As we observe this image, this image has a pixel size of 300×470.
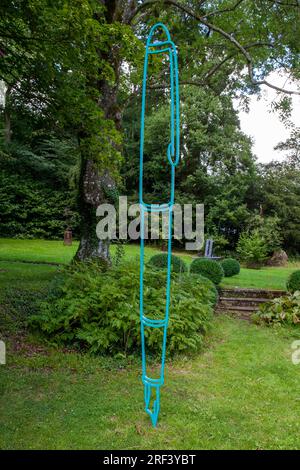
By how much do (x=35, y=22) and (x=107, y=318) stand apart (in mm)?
3540

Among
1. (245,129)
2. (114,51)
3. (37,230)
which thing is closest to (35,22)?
(114,51)

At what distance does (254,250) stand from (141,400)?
44.0 feet

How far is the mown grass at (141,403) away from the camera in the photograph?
10.1 feet

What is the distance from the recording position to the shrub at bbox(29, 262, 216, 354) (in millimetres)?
4891

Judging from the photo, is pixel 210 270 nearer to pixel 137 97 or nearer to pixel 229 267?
pixel 229 267


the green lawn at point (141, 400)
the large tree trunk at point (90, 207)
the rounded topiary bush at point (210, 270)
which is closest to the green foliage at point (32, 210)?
the large tree trunk at point (90, 207)

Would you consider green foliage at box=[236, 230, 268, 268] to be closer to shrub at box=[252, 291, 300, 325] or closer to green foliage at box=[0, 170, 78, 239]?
green foliage at box=[0, 170, 78, 239]

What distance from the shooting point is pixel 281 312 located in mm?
6918

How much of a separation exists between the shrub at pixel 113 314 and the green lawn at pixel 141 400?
0.76 feet

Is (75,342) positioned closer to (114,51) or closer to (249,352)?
(249,352)

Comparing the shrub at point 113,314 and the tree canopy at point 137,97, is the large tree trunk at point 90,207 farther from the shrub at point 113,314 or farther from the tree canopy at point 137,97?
the shrub at point 113,314

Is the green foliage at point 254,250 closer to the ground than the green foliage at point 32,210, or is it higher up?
closer to the ground

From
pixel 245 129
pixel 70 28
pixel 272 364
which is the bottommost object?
pixel 272 364

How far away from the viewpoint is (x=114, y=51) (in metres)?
6.88
